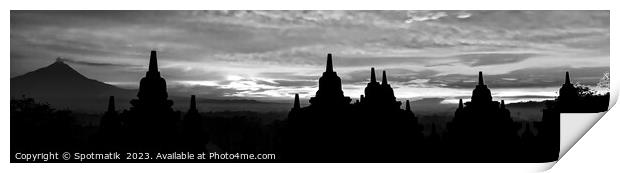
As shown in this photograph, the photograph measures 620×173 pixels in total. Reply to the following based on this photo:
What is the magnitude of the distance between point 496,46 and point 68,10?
3755mm

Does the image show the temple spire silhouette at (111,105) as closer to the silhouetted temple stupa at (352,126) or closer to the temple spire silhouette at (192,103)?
the temple spire silhouette at (192,103)

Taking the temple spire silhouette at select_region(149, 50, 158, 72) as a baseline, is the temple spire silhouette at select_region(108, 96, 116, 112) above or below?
below

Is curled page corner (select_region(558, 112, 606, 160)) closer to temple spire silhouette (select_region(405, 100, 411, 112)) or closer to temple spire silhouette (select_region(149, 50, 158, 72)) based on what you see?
temple spire silhouette (select_region(405, 100, 411, 112))

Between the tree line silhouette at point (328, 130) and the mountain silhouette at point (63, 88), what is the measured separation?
85mm

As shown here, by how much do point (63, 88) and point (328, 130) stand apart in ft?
7.82

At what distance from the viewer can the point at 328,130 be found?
6668 mm

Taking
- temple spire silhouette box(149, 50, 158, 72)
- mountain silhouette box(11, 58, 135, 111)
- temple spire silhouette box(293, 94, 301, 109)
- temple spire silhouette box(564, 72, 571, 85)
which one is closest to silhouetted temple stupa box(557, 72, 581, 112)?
temple spire silhouette box(564, 72, 571, 85)

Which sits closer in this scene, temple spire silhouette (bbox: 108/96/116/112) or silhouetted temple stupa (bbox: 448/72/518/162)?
temple spire silhouette (bbox: 108/96/116/112)

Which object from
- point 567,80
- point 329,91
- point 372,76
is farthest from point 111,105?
point 567,80

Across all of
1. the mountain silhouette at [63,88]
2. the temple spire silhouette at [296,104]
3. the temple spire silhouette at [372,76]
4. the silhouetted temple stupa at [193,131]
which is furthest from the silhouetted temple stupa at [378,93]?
the mountain silhouette at [63,88]

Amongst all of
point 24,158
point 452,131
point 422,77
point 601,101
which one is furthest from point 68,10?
point 601,101

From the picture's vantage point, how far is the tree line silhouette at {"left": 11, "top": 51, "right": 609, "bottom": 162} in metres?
6.45

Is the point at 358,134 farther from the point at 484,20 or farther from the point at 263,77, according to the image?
the point at 484,20

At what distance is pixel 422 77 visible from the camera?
655 cm
